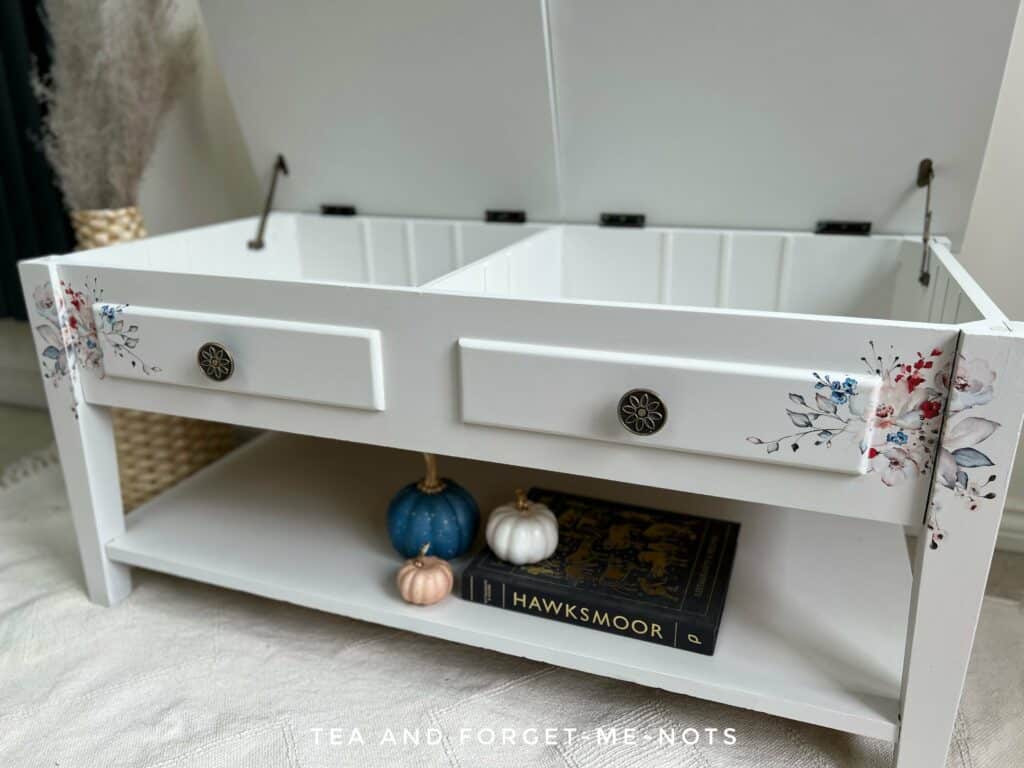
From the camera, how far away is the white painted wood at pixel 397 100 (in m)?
1.12

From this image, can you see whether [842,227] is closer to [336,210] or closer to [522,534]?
[522,534]

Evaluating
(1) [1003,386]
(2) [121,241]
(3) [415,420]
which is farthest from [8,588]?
(1) [1003,386]

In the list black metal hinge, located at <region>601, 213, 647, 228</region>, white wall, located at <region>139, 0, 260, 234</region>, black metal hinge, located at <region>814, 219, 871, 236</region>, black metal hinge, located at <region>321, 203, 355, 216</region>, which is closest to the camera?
black metal hinge, located at <region>814, 219, 871, 236</region>

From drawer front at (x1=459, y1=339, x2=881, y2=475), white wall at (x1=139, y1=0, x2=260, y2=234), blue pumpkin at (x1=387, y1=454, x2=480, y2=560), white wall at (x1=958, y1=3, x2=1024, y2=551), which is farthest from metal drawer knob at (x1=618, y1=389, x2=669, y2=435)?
white wall at (x1=139, y1=0, x2=260, y2=234)

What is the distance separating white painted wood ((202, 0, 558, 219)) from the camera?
1120 millimetres

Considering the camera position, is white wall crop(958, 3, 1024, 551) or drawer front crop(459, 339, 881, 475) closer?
drawer front crop(459, 339, 881, 475)

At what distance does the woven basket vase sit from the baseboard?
137 centimetres

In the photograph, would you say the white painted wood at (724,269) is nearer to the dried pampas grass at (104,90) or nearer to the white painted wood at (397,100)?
the white painted wood at (397,100)

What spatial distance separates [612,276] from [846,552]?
53cm

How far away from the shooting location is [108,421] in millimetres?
1140

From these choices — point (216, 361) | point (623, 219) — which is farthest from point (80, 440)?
point (623, 219)

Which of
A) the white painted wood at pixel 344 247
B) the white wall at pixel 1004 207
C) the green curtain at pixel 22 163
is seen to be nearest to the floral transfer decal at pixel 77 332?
the white painted wood at pixel 344 247

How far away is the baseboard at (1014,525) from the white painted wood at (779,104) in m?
0.50

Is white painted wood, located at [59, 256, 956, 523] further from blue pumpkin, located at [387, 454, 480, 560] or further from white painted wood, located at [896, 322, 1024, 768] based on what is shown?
blue pumpkin, located at [387, 454, 480, 560]
